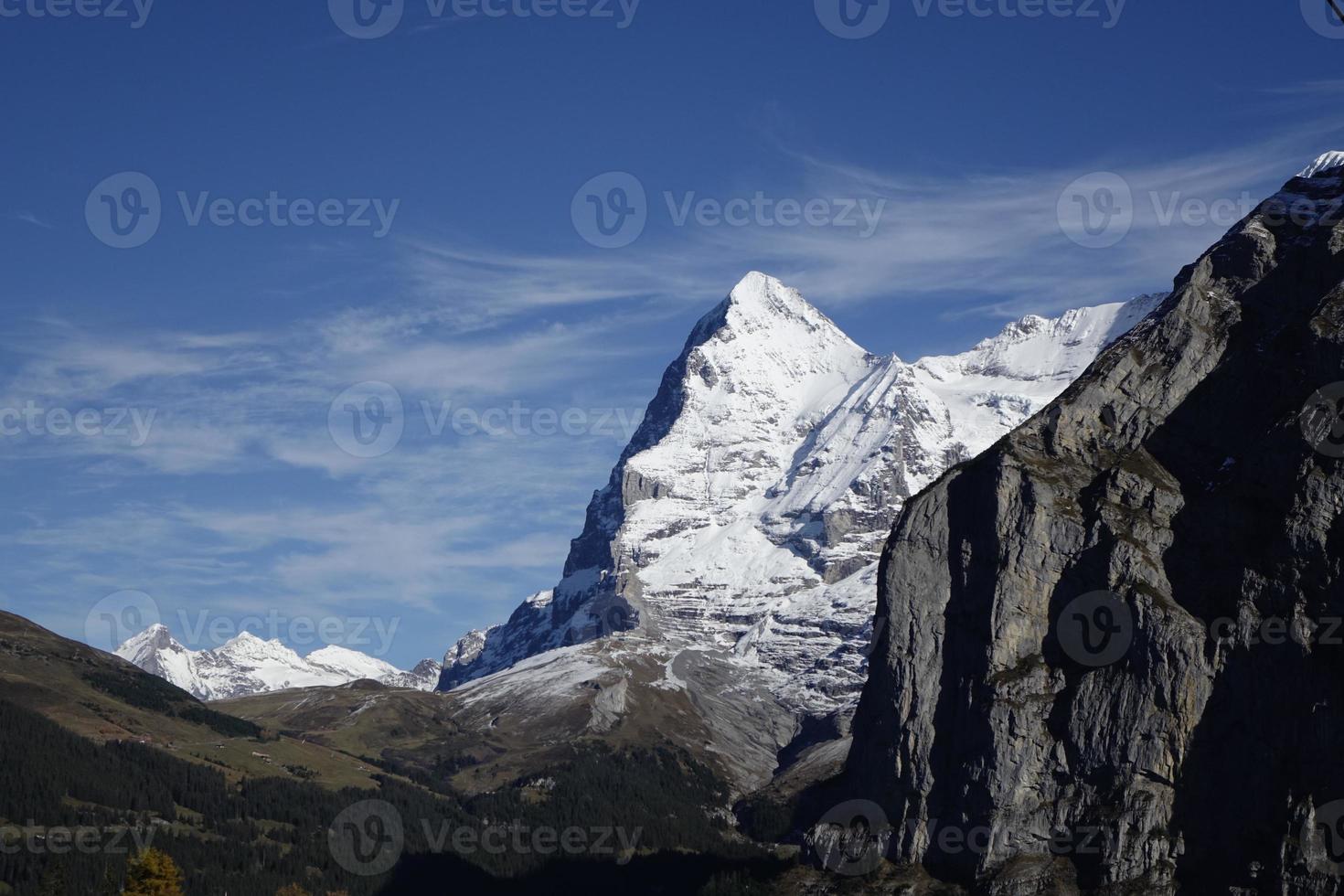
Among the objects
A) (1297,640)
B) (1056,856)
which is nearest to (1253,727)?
(1297,640)

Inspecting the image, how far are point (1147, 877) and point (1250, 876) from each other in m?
14.4

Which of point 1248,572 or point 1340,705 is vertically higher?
point 1248,572

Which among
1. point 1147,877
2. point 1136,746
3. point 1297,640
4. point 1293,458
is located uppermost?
point 1293,458

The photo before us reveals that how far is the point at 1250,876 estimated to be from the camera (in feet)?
585

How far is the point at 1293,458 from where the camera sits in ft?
641

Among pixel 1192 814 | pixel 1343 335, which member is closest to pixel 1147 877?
pixel 1192 814

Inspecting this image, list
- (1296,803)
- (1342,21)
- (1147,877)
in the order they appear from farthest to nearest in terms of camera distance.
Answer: (1147,877) < (1296,803) < (1342,21)

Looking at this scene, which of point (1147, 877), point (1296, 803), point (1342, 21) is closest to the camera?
point (1342, 21)

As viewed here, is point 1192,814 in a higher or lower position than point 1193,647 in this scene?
lower

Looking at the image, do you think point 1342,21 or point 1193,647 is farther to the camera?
point 1193,647

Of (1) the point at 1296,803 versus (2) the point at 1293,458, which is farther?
(2) the point at 1293,458

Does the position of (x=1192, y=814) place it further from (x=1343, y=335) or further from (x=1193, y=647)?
(x=1343, y=335)

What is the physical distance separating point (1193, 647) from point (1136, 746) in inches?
567

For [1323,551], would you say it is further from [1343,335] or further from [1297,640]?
[1343,335]
